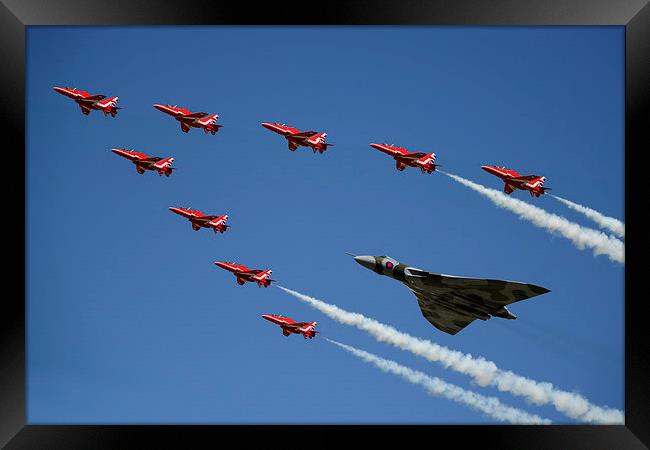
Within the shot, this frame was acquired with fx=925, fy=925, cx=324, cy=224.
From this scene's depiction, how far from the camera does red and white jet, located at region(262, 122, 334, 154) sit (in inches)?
1622

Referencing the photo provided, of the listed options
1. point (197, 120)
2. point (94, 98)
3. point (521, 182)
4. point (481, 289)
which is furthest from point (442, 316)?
point (94, 98)

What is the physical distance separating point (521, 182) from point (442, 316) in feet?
24.9

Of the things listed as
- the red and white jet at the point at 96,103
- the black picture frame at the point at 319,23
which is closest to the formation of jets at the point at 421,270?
the red and white jet at the point at 96,103

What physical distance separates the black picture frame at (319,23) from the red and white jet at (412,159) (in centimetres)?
1038

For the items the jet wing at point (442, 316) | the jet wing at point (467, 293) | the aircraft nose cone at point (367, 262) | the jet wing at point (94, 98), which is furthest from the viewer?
the jet wing at point (442, 316)

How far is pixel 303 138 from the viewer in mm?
41312

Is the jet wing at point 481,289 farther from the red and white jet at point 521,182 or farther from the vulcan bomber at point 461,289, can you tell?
the red and white jet at point 521,182

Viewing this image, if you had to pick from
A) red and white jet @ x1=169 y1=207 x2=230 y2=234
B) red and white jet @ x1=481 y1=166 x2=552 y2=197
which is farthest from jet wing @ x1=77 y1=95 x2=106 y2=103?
red and white jet @ x1=481 y1=166 x2=552 y2=197

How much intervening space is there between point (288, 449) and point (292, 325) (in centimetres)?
1262

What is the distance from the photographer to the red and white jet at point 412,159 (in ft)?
135

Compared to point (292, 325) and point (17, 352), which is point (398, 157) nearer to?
point (292, 325)

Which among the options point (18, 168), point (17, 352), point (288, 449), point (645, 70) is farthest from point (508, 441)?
point (18, 168)

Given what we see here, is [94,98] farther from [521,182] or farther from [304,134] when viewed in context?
[521,182]

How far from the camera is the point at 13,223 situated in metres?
32.8
